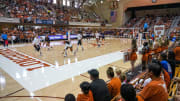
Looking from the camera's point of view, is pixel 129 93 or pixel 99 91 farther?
pixel 99 91

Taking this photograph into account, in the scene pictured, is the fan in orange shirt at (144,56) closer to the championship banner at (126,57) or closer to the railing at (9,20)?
the championship banner at (126,57)

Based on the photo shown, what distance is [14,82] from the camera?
15.9 feet

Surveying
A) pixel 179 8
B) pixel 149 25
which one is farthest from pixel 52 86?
pixel 179 8

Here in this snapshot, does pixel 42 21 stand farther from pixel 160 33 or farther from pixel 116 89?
pixel 116 89

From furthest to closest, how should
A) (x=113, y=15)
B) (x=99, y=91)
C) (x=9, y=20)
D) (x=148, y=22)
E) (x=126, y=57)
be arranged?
(x=113, y=15), (x=148, y=22), (x=9, y=20), (x=126, y=57), (x=99, y=91)

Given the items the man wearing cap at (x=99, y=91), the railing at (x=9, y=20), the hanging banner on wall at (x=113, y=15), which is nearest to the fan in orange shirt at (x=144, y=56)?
the man wearing cap at (x=99, y=91)

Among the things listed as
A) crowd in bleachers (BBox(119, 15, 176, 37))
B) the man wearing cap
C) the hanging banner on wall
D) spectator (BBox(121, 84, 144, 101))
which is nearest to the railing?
the man wearing cap

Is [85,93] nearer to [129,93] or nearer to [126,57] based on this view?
[129,93]

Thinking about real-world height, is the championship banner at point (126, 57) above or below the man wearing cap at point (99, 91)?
above

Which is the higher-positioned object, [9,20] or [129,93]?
[9,20]

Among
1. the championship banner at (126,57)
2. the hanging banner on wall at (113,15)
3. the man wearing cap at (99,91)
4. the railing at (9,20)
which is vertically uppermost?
the hanging banner on wall at (113,15)

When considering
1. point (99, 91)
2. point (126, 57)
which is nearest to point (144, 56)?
point (126, 57)

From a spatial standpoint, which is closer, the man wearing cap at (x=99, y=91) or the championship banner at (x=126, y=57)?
the man wearing cap at (x=99, y=91)

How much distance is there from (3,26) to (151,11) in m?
33.0
